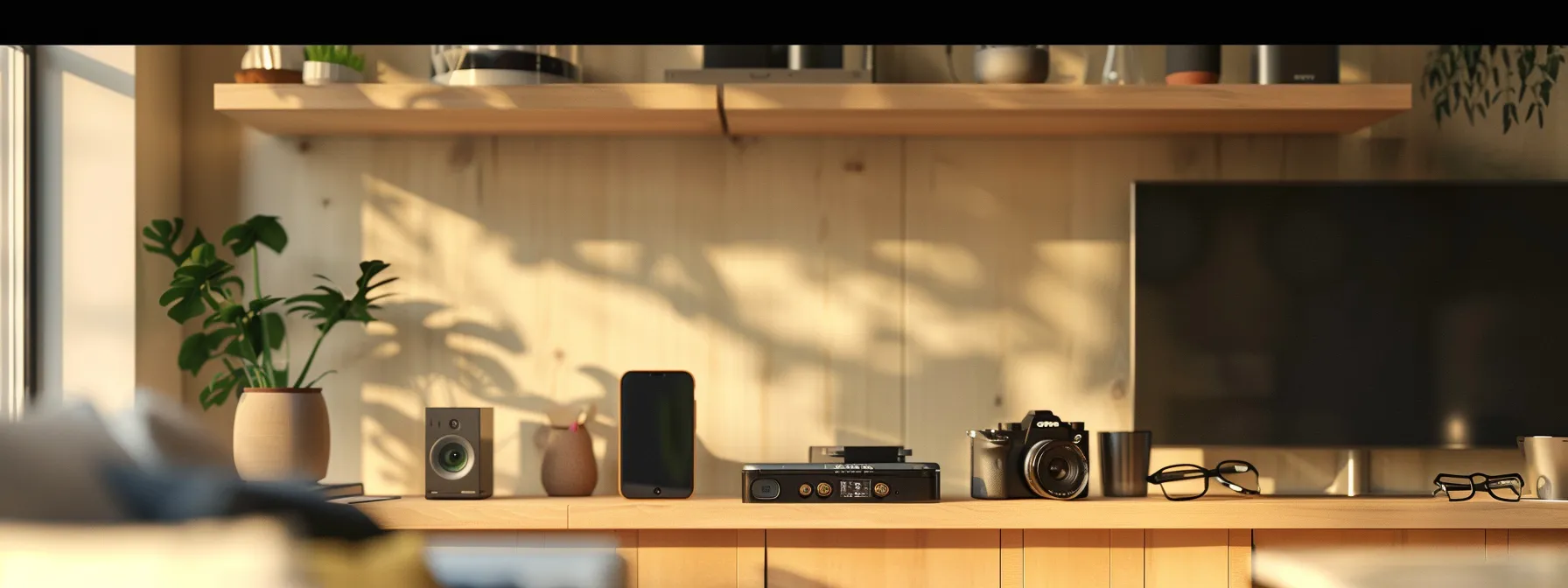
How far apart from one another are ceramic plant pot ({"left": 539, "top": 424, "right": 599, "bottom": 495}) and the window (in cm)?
109

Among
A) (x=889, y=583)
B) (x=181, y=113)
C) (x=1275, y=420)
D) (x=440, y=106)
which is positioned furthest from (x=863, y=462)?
(x=181, y=113)

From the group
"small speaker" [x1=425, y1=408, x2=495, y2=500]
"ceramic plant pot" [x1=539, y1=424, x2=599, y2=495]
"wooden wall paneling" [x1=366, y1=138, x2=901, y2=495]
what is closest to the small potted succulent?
"wooden wall paneling" [x1=366, y1=138, x2=901, y2=495]

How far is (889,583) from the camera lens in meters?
2.51

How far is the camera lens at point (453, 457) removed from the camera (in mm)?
2670

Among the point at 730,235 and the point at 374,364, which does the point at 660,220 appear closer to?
the point at 730,235

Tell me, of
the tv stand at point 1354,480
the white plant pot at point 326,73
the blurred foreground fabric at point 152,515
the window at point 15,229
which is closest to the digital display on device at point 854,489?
the tv stand at point 1354,480

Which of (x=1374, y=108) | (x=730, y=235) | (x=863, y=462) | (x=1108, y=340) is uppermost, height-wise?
(x=1374, y=108)

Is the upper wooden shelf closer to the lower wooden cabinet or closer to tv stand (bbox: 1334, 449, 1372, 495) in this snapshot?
tv stand (bbox: 1334, 449, 1372, 495)

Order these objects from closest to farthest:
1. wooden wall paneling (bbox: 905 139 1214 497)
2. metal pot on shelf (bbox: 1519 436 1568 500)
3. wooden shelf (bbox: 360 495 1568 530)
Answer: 1. wooden shelf (bbox: 360 495 1568 530)
2. metal pot on shelf (bbox: 1519 436 1568 500)
3. wooden wall paneling (bbox: 905 139 1214 497)

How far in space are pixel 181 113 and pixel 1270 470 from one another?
2658 millimetres

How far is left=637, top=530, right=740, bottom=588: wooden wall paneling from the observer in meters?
2.51

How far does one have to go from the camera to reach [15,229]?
274 centimetres

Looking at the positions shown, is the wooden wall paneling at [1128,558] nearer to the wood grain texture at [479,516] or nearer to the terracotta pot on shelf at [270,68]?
the wood grain texture at [479,516]

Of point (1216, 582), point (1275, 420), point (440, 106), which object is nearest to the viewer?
point (1216, 582)
